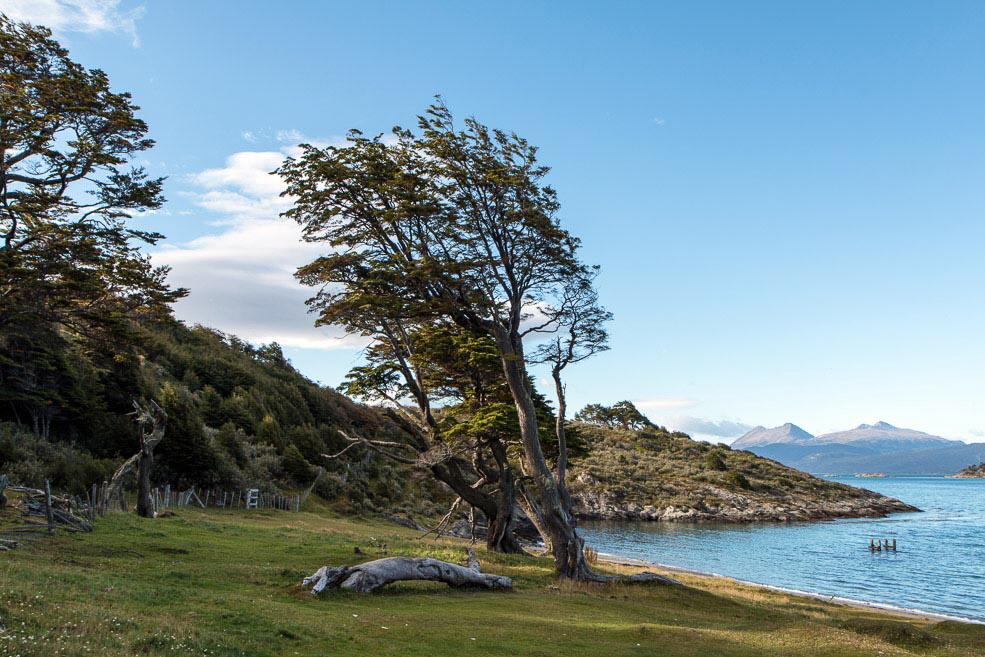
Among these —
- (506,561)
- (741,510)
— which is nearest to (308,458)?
(506,561)

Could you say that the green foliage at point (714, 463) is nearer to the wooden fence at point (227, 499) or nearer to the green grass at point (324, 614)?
the wooden fence at point (227, 499)

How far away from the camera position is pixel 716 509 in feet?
253

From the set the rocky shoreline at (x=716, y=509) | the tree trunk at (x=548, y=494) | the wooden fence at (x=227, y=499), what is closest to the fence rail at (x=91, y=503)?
the wooden fence at (x=227, y=499)

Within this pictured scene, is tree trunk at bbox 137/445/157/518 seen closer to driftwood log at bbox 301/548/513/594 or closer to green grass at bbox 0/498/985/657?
green grass at bbox 0/498/985/657

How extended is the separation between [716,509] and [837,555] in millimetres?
28074

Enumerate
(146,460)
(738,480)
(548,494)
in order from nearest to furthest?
(548,494), (146,460), (738,480)

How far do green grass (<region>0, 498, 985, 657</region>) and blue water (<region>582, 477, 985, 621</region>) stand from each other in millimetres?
17407

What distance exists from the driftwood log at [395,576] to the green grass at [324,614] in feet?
1.04

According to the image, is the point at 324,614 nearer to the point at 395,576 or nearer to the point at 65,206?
the point at 395,576

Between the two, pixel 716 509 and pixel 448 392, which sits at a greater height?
pixel 448 392

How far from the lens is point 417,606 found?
1355 cm

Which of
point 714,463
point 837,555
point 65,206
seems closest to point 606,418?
point 714,463

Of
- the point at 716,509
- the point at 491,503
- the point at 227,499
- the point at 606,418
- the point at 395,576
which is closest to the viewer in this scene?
the point at 395,576

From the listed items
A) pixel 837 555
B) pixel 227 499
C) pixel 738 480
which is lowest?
pixel 837 555
